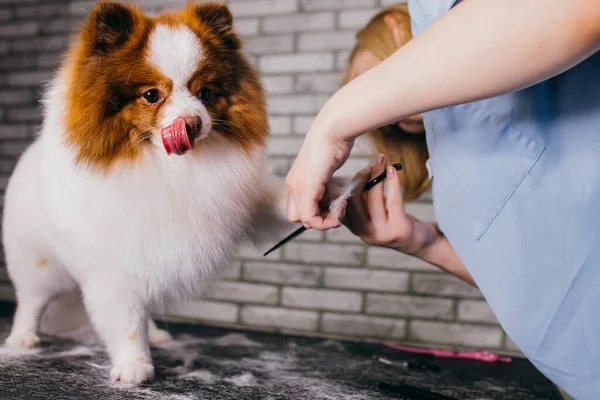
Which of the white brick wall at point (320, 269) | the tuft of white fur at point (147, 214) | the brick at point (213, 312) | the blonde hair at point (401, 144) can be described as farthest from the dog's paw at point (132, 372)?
the brick at point (213, 312)

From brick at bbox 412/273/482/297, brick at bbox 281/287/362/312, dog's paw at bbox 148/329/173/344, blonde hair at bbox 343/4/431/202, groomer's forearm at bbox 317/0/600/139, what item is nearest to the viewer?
groomer's forearm at bbox 317/0/600/139

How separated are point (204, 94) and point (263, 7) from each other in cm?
156

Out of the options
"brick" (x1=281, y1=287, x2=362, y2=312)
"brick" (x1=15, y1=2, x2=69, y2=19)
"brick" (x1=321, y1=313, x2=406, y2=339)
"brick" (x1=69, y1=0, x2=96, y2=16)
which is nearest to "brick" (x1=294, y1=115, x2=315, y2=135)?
"brick" (x1=281, y1=287, x2=362, y2=312)

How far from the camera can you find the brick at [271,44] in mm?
2238

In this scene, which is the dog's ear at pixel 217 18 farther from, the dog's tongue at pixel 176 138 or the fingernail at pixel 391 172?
the fingernail at pixel 391 172

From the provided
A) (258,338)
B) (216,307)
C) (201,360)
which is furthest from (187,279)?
(216,307)

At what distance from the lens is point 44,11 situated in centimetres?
245

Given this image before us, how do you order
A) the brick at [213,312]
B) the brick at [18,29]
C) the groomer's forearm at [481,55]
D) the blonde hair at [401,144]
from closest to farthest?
the groomer's forearm at [481,55] < the blonde hair at [401,144] < the brick at [213,312] < the brick at [18,29]

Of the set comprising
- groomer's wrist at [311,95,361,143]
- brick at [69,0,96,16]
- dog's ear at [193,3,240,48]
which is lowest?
groomer's wrist at [311,95,361,143]

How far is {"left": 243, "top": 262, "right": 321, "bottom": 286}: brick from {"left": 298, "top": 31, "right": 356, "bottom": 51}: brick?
3.01 ft

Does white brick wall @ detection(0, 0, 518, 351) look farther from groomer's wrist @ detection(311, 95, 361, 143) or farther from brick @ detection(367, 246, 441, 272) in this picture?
groomer's wrist @ detection(311, 95, 361, 143)

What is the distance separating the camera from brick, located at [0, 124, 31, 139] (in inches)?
97.4

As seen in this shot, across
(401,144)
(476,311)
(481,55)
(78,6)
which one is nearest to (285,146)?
(401,144)

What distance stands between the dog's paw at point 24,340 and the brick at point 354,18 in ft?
5.31
